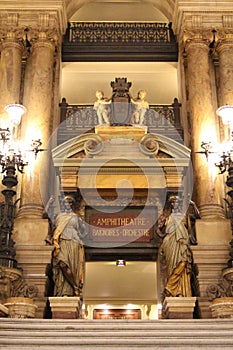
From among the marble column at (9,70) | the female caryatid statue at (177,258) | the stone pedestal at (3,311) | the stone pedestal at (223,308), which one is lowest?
the stone pedestal at (3,311)

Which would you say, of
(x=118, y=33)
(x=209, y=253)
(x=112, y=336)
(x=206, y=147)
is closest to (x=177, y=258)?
(x=209, y=253)

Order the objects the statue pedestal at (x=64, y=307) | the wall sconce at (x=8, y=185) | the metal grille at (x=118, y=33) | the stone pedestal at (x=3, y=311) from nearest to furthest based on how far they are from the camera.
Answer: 1. the stone pedestal at (x=3, y=311)
2. the statue pedestal at (x=64, y=307)
3. the wall sconce at (x=8, y=185)
4. the metal grille at (x=118, y=33)

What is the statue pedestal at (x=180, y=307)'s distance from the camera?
9.38 meters

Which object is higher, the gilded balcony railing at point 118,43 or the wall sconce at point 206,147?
the gilded balcony railing at point 118,43

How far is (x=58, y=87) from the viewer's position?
41.5 ft

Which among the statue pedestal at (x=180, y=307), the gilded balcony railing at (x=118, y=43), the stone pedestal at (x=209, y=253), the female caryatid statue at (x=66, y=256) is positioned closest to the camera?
the statue pedestal at (x=180, y=307)

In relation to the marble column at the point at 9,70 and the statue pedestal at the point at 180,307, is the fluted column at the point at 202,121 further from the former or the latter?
the marble column at the point at 9,70

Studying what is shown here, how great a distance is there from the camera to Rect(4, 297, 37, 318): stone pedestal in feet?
28.5

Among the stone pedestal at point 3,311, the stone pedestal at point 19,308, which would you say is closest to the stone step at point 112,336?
the stone pedestal at point 3,311

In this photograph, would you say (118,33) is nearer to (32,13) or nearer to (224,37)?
(32,13)

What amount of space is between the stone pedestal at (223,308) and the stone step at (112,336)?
8.17 ft

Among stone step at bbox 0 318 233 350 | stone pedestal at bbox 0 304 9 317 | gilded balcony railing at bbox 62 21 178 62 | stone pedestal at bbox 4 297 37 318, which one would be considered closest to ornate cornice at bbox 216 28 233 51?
gilded balcony railing at bbox 62 21 178 62

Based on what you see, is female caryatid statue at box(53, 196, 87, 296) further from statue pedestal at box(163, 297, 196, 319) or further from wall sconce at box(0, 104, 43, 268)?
statue pedestal at box(163, 297, 196, 319)

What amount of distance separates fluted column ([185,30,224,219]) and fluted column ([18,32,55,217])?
2.92 meters
